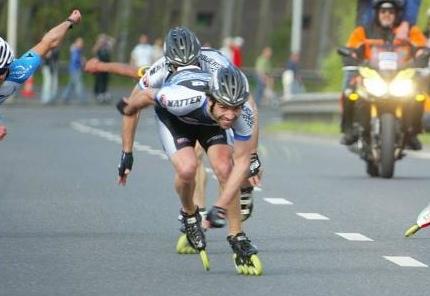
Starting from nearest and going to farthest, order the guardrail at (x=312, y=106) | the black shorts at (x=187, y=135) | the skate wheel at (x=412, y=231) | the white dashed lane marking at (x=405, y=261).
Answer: the white dashed lane marking at (x=405, y=261)
the black shorts at (x=187, y=135)
the skate wheel at (x=412, y=231)
the guardrail at (x=312, y=106)

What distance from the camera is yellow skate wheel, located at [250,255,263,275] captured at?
41.6 ft

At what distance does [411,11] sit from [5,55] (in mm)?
10996

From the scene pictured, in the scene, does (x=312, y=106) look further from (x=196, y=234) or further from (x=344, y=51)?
(x=196, y=234)

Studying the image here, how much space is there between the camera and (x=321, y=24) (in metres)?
99.9

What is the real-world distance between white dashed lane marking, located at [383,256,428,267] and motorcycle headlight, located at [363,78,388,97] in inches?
370

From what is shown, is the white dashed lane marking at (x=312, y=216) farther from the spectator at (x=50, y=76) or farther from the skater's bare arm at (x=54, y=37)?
the spectator at (x=50, y=76)

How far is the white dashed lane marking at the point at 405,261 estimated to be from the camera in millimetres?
13367

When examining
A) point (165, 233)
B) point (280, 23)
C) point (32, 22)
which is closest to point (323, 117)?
point (165, 233)

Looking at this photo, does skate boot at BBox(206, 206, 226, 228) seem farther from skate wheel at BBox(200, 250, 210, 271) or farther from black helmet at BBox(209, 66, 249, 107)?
skate wheel at BBox(200, 250, 210, 271)

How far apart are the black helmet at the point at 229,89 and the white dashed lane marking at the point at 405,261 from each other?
1.69m

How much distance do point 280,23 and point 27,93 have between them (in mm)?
47765

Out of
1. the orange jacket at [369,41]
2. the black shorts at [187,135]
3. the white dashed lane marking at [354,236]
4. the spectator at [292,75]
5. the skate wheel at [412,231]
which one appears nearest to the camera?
the black shorts at [187,135]

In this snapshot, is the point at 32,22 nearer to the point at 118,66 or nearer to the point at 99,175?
the point at 99,175

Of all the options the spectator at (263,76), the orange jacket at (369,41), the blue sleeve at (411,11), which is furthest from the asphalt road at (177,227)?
the spectator at (263,76)
